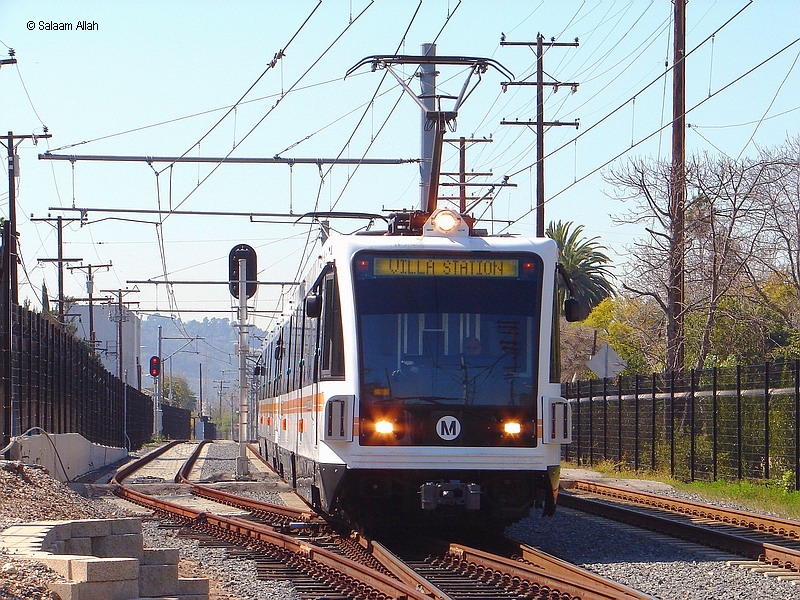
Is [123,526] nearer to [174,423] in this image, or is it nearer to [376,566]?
[376,566]

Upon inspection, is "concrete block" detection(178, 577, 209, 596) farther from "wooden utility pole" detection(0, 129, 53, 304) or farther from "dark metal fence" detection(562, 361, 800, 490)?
"wooden utility pole" detection(0, 129, 53, 304)

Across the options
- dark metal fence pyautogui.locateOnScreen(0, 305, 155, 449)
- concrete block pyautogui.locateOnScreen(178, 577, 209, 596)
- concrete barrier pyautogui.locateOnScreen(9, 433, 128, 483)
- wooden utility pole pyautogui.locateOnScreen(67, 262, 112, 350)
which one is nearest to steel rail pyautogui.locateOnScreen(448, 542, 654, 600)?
concrete block pyautogui.locateOnScreen(178, 577, 209, 596)

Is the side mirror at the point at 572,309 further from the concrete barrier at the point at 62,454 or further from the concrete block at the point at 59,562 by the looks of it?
the concrete barrier at the point at 62,454

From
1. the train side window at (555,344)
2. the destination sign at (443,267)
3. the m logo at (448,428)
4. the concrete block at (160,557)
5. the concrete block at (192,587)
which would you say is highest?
the destination sign at (443,267)

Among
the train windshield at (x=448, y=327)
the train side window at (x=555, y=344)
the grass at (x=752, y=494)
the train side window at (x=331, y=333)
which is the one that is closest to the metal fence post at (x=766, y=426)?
the grass at (x=752, y=494)

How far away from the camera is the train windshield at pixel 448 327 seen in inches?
496

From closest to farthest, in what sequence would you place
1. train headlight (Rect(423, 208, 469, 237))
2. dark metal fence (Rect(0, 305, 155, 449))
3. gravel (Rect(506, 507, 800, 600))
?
gravel (Rect(506, 507, 800, 600))
train headlight (Rect(423, 208, 469, 237))
dark metal fence (Rect(0, 305, 155, 449))

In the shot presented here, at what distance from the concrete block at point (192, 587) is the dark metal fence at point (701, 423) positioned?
1209 centimetres

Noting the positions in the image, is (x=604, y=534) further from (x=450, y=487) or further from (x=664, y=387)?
(x=664, y=387)

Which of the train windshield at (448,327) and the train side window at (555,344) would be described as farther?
the train side window at (555,344)

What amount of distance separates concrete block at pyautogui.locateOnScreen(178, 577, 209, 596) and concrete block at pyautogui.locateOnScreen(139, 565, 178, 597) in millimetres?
55

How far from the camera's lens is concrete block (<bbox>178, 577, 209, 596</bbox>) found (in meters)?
9.55

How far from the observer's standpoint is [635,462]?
90.1 ft

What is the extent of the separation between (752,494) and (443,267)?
9.19 m
